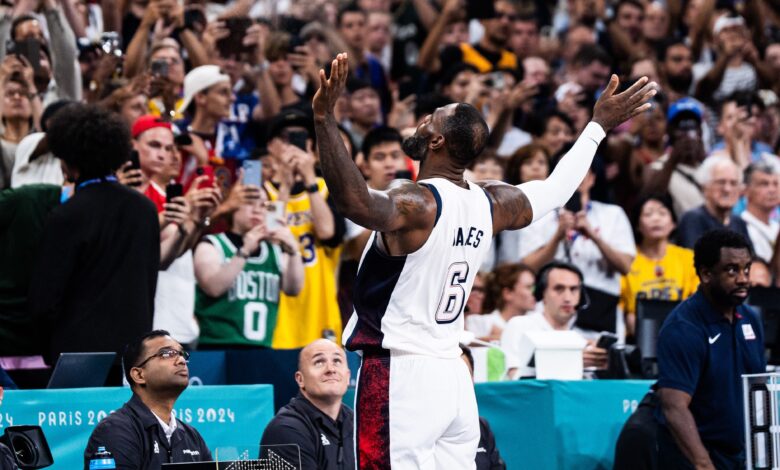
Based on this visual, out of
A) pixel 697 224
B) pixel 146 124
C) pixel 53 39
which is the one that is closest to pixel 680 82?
pixel 697 224

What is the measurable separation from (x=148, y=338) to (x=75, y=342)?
0.62 m

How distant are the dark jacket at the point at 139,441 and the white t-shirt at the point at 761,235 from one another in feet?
22.3

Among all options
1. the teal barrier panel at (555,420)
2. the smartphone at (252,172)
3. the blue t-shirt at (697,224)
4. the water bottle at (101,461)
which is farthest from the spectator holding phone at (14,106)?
the blue t-shirt at (697,224)

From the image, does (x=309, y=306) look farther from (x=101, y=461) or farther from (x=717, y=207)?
(x=717, y=207)

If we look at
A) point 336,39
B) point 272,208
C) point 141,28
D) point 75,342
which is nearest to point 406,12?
point 336,39

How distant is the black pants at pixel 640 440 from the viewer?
8.41 metres

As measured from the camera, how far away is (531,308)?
10.9 metres

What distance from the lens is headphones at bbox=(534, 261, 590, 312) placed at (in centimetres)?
1048

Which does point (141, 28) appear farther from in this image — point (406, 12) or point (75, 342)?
point (406, 12)

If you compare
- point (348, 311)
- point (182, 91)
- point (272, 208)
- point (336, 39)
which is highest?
point (336, 39)

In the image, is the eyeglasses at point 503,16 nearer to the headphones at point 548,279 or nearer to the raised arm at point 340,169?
the headphones at point 548,279

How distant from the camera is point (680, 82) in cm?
1562

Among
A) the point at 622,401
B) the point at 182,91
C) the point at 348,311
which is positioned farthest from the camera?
the point at 182,91

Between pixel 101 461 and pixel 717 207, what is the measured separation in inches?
285
